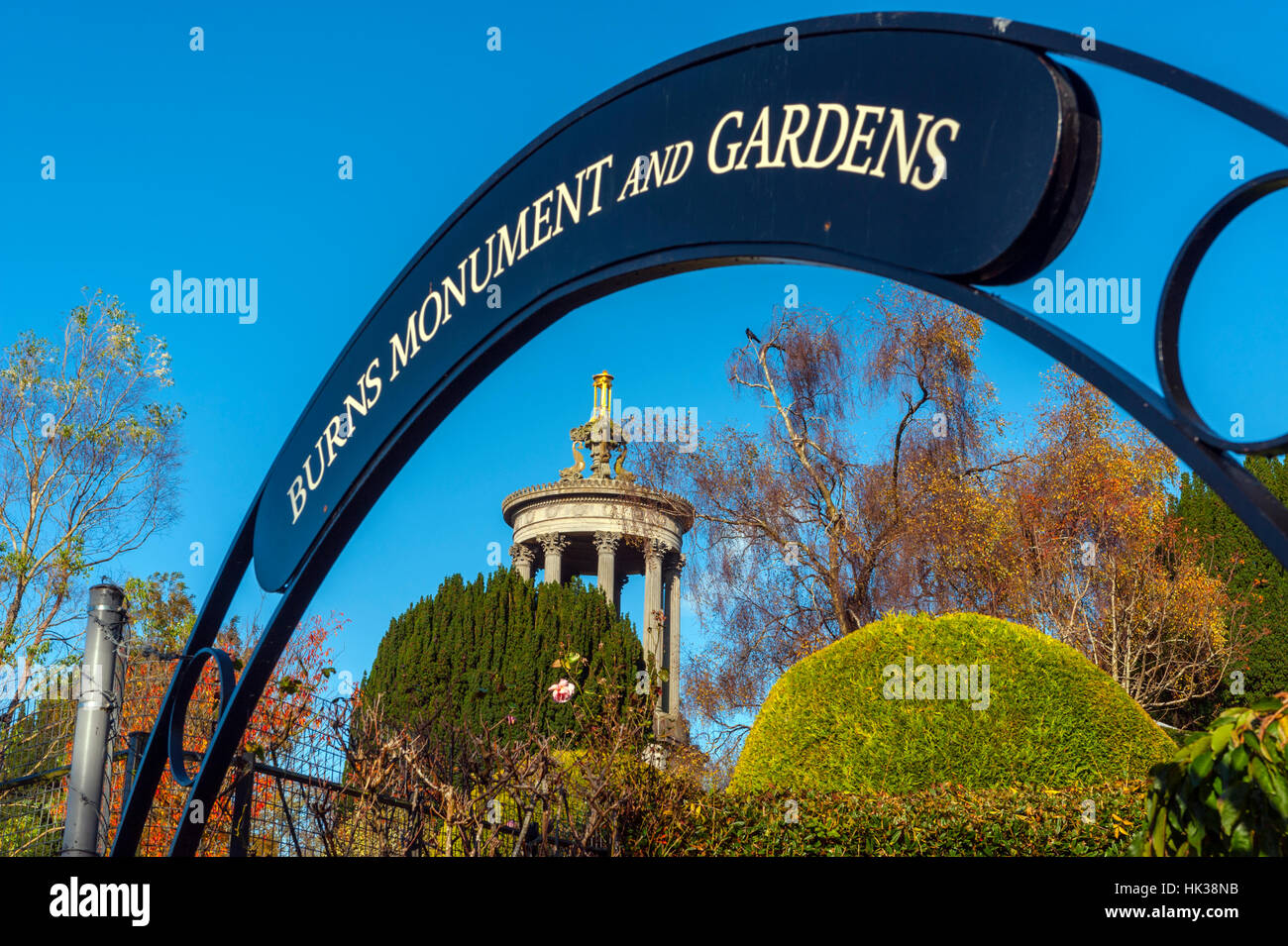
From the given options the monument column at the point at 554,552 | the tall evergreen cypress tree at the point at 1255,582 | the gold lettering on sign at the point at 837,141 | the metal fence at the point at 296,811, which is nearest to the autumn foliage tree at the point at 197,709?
the metal fence at the point at 296,811

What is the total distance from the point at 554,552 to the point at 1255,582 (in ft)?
51.3

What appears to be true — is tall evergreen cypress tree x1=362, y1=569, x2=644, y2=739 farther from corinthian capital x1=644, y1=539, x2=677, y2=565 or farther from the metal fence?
the metal fence

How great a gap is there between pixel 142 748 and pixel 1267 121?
16.9 ft

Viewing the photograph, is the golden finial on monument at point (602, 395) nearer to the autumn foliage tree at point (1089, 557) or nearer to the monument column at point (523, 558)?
the monument column at point (523, 558)

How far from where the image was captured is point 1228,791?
240 centimetres

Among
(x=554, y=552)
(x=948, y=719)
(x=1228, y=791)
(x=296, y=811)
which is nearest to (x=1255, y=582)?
(x=554, y=552)


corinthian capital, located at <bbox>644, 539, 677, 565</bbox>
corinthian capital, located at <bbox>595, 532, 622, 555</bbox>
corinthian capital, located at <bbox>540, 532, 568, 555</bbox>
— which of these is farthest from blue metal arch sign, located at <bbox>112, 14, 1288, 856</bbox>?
corinthian capital, located at <bbox>540, 532, 568, 555</bbox>

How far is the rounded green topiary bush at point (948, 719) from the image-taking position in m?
9.45

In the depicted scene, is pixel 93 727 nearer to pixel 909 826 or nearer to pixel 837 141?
pixel 837 141

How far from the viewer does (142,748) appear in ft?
17.2

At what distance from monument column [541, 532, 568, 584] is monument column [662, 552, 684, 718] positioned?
2628mm

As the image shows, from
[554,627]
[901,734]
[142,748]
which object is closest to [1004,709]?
[901,734]
